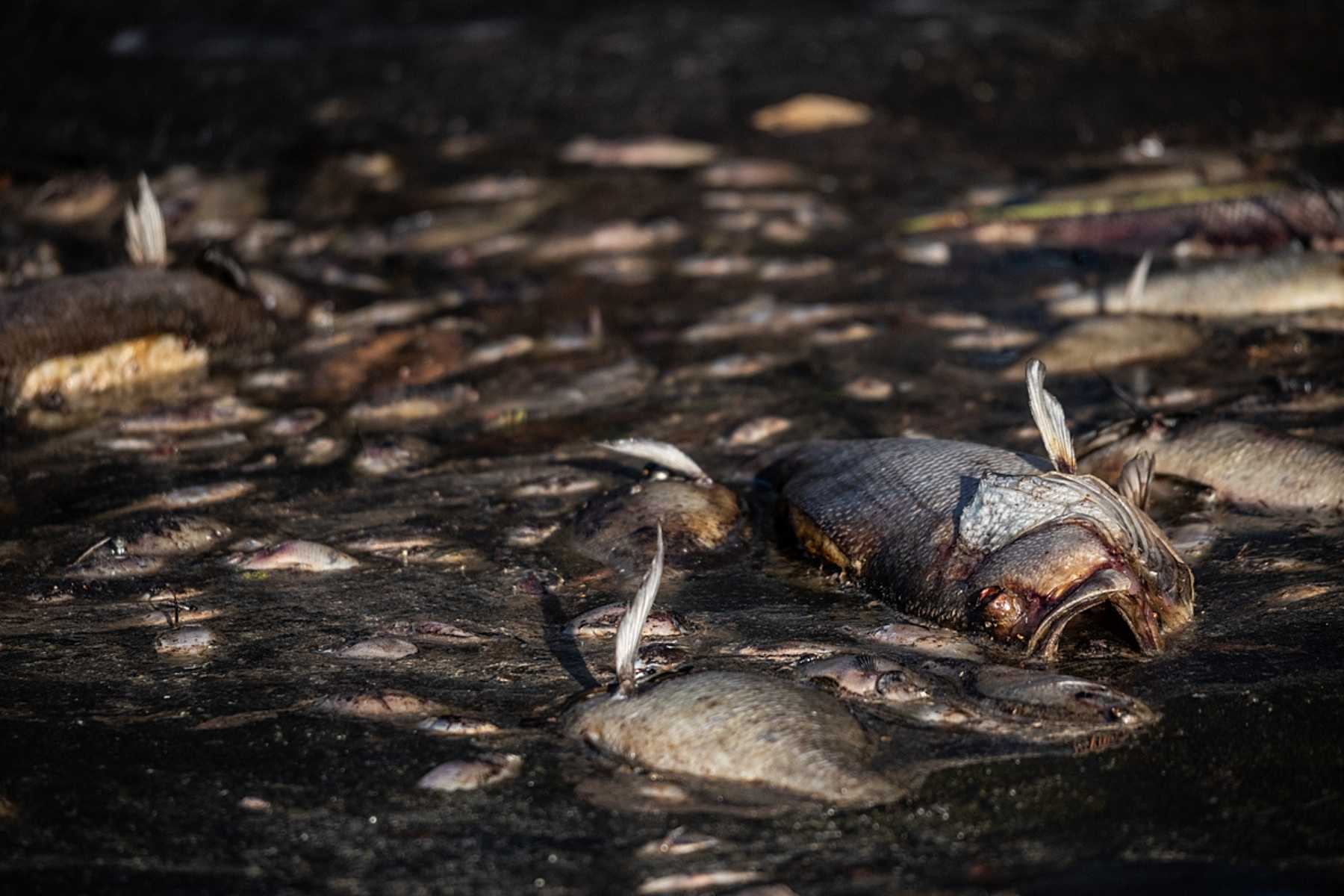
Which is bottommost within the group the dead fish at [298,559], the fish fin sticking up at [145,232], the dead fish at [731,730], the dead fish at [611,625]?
the dead fish at [611,625]

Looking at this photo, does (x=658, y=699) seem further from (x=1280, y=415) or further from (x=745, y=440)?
(x=1280, y=415)

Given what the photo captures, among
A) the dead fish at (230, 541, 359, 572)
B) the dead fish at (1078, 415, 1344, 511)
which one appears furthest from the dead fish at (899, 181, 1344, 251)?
the dead fish at (230, 541, 359, 572)

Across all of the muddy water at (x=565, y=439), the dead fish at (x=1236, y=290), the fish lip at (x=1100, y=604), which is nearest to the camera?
the muddy water at (x=565, y=439)

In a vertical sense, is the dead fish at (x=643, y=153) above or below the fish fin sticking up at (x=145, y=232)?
below

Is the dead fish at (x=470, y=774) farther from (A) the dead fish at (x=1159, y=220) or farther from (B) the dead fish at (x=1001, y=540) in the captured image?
(A) the dead fish at (x=1159, y=220)

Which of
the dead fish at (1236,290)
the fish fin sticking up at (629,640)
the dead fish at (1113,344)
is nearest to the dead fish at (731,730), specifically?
the fish fin sticking up at (629,640)

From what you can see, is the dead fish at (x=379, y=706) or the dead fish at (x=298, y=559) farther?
the dead fish at (x=298, y=559)

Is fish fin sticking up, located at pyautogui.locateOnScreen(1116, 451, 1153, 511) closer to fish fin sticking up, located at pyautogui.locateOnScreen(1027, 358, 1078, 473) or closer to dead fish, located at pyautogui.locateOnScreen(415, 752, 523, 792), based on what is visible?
fish fin sticking up, located at pyautogui.locateOnScreen(1027, 358, 1078, 473)
